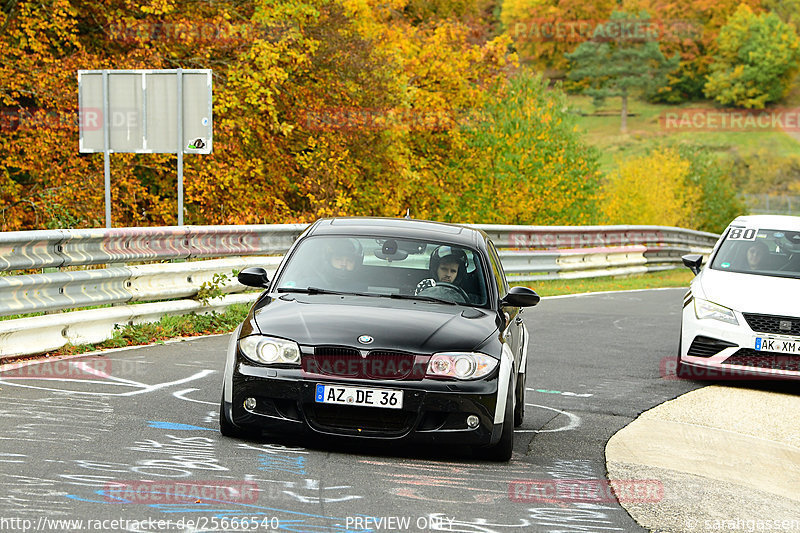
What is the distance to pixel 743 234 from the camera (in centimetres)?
1228

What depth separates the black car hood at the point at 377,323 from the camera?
6.58m

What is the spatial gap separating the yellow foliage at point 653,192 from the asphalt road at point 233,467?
49.1m

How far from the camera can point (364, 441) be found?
687cm

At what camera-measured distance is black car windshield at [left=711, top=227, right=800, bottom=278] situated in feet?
38.5

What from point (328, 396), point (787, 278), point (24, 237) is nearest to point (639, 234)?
point (787, 278)

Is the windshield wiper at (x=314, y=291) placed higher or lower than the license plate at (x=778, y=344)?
higher

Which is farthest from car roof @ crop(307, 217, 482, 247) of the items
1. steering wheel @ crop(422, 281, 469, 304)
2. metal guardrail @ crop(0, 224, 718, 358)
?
metal guardrail @ crop(0, 224, 718, 358)

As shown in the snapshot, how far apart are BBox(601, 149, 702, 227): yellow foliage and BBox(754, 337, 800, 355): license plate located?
153 ft

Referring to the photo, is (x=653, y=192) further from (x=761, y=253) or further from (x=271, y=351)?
(x=271, y=351)
